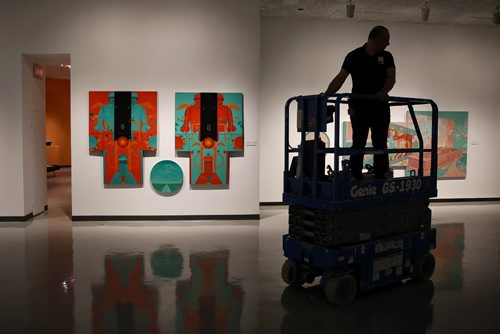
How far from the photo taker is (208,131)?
815cm

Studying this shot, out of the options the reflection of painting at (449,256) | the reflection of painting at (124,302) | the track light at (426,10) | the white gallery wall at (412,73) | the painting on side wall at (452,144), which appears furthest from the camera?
the painting on side wall at (452,144)

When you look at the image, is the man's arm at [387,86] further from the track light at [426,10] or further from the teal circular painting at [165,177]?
the track light at [426,10]

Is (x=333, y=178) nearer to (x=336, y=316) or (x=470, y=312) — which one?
(x=336, y=316)

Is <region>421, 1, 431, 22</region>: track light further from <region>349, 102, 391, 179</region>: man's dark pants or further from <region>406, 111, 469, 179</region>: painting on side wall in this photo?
<region>349, 102, 391, 179</region>: man's dark pants

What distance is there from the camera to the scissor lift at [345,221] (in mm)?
4227

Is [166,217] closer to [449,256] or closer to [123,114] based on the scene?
[123,114]

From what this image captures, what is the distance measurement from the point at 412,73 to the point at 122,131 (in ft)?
19.3

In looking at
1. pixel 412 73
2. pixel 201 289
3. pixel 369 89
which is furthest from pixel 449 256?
pixel 412 73

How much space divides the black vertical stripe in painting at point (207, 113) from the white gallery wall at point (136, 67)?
17 centimetres

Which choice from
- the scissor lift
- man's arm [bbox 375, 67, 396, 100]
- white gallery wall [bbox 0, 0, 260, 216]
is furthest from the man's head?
white gallery wall [bbox 0, 0, 260, 216]

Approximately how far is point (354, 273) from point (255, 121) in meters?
4.29

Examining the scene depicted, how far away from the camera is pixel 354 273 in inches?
175

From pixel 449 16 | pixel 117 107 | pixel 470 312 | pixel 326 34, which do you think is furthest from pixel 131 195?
pixel 449 16

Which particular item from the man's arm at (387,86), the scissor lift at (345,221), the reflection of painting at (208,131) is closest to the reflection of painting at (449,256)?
the scissor lift at (345,221)
